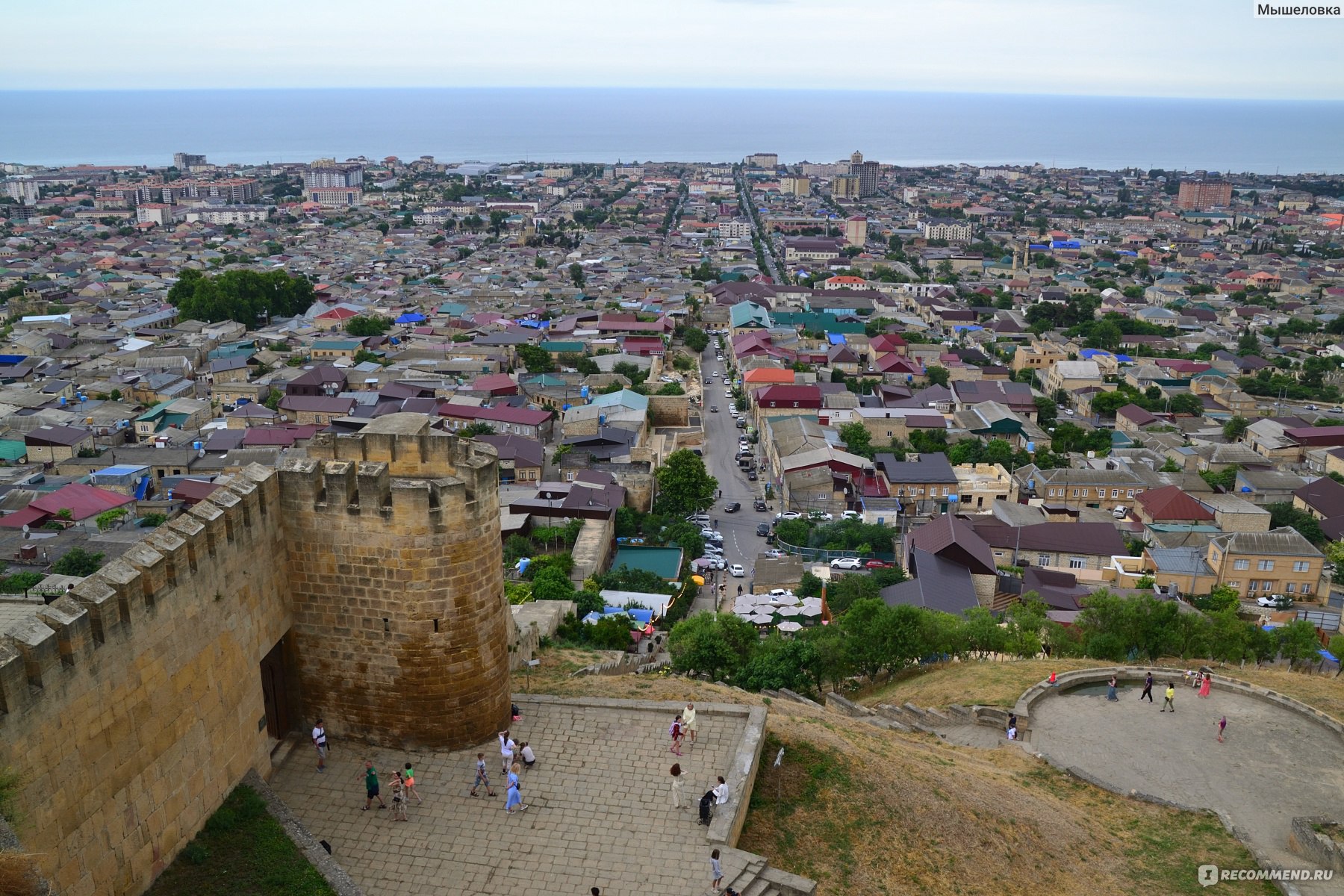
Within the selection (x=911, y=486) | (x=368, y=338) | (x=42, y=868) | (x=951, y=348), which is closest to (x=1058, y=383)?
(x=951, y=348)

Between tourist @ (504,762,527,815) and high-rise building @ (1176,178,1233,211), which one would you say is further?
high-rise building @ (1176,178,1233,211)

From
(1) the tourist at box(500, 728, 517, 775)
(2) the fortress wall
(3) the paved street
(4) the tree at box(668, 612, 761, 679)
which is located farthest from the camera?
(3) the paved street

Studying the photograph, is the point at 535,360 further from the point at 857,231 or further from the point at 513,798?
the point at 857,231

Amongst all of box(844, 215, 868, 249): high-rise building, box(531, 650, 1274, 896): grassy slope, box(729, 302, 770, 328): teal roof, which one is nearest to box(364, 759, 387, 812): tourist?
box(531, 650, 1274, 896): grassy slope

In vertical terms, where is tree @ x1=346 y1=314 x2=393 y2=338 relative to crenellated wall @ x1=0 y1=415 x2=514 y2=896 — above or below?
below

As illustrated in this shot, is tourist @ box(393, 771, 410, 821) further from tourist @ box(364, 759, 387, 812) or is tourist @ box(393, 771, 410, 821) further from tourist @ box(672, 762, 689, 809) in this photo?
tourist @ box(672, 762, 689, 809)

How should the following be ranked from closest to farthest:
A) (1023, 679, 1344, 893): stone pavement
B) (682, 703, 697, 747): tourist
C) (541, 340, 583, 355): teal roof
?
(682, 703, 697, 747): tourist, (1023, 679, 1344, 893): stone pavement, (541, 340, 583, 355): teal roof
